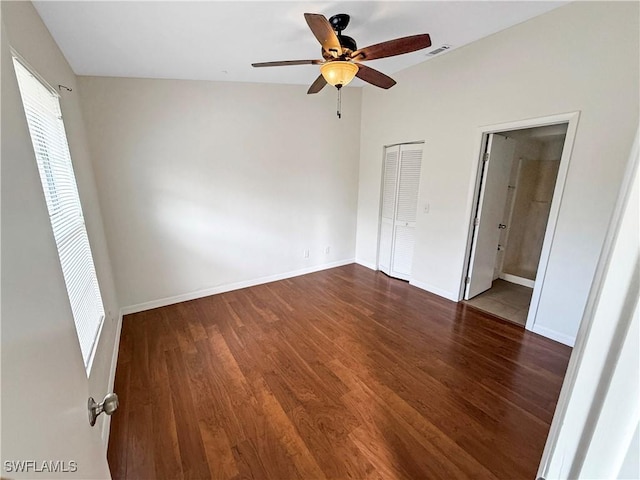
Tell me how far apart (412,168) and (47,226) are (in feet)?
12.2

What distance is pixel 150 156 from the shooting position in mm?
2975

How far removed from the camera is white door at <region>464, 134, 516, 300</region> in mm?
2994

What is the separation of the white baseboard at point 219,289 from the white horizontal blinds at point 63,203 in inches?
45.8

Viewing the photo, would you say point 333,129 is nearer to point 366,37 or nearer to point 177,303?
point 366,37

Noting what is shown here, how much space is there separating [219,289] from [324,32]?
10.4 ft

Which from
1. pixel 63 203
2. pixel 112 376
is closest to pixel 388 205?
pixel 63 203

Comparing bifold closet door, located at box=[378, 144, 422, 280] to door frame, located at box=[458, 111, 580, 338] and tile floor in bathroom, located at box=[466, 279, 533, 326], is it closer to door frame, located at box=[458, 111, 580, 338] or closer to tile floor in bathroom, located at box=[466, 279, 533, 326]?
door frame, located at box=[458, 111, 580, 338]

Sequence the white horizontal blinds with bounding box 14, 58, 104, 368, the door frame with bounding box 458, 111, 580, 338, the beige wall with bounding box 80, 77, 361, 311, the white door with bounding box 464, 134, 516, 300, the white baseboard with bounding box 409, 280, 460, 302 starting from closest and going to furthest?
the white horizontal blinds with bounding box 14, 58, 104, 368 → the door frame with bounding box 458, 111, 580, 338 → the beige wall with bounding box 80, 77, 361, 311 → the white door with bounding box 464, 134, 516, 300 → the white baseboard with bounding box 409, 280, 460, 302

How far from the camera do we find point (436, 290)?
11.7ft

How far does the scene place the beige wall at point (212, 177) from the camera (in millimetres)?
2865

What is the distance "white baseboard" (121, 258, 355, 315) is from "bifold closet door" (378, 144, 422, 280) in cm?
94

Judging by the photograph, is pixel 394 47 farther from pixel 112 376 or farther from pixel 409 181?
pixel 112 376

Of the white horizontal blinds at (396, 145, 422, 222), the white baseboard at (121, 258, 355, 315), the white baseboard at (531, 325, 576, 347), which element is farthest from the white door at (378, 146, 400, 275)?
the white baseboard at (531, 325, 576, 347)

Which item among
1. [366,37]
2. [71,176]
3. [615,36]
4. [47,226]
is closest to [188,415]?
[47,226]
